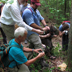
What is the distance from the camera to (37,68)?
8.68 ft

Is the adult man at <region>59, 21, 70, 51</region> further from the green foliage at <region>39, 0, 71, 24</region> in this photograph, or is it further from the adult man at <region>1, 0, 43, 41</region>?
the green foliage at <region>39, 0, 71, 24</region>

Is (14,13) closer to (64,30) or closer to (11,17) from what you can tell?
(11,17)

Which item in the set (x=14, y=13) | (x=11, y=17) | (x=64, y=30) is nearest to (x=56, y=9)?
(x=64, y=30)

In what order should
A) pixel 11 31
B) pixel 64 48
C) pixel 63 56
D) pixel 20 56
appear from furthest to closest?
pixel 64 48
pixel 63 56
pixel 11 31
pixel 20 56

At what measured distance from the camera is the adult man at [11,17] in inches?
77.1

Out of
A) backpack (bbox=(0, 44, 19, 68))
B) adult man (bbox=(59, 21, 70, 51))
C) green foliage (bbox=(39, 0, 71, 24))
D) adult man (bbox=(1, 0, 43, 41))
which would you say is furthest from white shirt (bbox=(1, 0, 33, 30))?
green foliage (bbox=(39, 0, 71, 24))

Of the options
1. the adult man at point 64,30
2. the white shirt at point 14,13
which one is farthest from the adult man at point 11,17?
the adult man at point 64,30

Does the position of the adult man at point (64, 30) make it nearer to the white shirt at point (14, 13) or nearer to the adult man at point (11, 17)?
the adult man at point (11, 17)

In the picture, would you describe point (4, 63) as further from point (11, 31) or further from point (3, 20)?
point (3, 20)

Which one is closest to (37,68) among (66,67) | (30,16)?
(66,67)

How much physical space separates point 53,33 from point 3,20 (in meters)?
1.73

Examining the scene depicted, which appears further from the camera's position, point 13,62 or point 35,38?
point 35,38

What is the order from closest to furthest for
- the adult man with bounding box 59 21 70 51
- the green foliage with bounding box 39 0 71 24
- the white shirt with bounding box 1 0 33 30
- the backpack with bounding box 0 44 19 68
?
1. the backpack with bounding box 0 44 19 68
2. the white shirt with bounding box 1 0 33 30
3. the adult man with bounding box 59 21 70 51
4. the green foliage with bounding box 39 0 71 24

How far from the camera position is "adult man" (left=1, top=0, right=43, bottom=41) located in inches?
77.1
